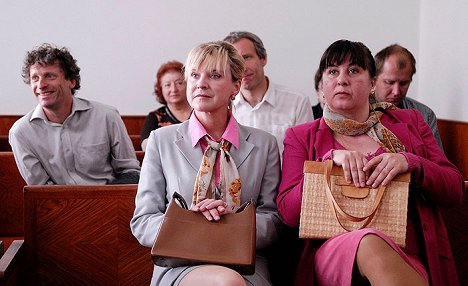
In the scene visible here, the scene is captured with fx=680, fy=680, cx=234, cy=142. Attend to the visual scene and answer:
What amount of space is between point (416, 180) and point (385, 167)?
0.14 meters

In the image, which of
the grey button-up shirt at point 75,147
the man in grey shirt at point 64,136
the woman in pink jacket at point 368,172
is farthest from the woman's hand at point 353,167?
the grey button-up shirt at point 75,147

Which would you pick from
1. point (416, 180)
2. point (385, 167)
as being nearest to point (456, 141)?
point (416, 180)

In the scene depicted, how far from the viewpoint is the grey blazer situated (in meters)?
2.22

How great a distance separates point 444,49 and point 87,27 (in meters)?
2.58

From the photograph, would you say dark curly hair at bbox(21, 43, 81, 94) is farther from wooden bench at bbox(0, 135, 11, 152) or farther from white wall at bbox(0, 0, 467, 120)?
white wall at bbox(0, 0, 467, 120)

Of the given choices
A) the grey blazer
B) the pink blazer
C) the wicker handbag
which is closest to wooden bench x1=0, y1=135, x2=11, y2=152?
the grey blazer

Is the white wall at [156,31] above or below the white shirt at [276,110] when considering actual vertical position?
above

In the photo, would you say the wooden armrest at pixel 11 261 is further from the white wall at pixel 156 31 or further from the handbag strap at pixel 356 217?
the white wall at pixel 156 31

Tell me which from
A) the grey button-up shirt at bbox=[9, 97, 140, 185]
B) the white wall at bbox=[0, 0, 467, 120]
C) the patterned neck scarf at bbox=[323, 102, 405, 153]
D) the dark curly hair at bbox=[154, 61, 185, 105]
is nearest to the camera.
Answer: the patterned neck scarf at bbox=[323, 102, 405, 153]

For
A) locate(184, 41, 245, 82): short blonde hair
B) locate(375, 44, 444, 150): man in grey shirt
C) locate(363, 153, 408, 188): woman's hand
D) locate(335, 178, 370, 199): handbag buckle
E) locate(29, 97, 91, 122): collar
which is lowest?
locate(335, 178, 370, 199): handbag buckle

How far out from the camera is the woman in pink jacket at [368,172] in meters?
1.93

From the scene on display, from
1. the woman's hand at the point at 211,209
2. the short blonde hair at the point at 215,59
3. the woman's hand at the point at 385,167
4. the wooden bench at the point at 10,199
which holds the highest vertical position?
the short blonde hair at the point at 215,59

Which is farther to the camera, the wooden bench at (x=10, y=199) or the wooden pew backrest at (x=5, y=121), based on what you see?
the wooden pew backrest at (x=5, y=121)

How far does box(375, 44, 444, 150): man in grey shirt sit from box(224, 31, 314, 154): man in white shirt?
1.72 feet
